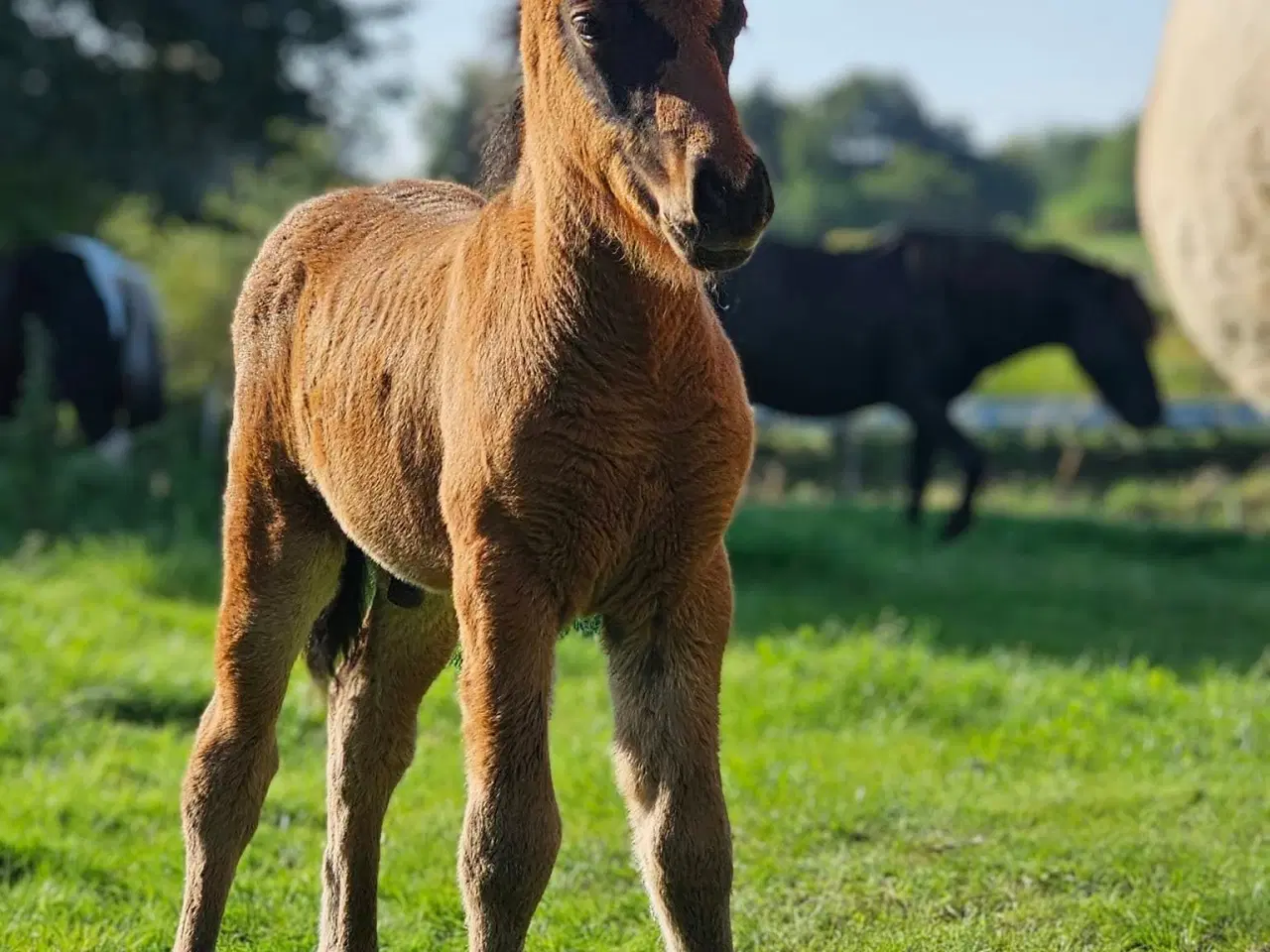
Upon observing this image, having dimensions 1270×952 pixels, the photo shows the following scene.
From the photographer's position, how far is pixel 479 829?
3.19m

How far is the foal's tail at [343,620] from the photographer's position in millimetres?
4254

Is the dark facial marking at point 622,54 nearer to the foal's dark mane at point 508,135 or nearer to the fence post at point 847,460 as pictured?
the foal's dark mane at point 508,135

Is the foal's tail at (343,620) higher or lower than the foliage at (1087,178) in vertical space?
lower

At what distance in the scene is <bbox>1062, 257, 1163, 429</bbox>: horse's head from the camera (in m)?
14.0

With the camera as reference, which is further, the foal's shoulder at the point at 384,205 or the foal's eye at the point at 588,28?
the foal's shoulder at the point at 384,205

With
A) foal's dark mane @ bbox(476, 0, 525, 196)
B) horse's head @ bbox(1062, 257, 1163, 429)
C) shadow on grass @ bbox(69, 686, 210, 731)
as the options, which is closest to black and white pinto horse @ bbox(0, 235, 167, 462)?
shadow on grass @ bbox(69, 686, 210, 731)

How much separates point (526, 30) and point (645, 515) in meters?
1.02

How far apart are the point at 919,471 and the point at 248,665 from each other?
10.0m

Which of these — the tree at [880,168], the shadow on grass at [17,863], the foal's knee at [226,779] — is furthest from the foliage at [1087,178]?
the foal's knee at [226,779]

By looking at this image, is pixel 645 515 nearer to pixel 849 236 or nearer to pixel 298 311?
pixel 298 311

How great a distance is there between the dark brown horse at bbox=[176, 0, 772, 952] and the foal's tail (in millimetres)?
478

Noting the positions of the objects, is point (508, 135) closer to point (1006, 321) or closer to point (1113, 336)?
point (1006, 321)

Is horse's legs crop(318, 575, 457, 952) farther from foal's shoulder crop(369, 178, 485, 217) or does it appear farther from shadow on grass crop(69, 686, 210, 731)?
shadow on grass crop(69, 686, 210, 731)

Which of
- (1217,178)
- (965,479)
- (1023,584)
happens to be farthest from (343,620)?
(965,479)
